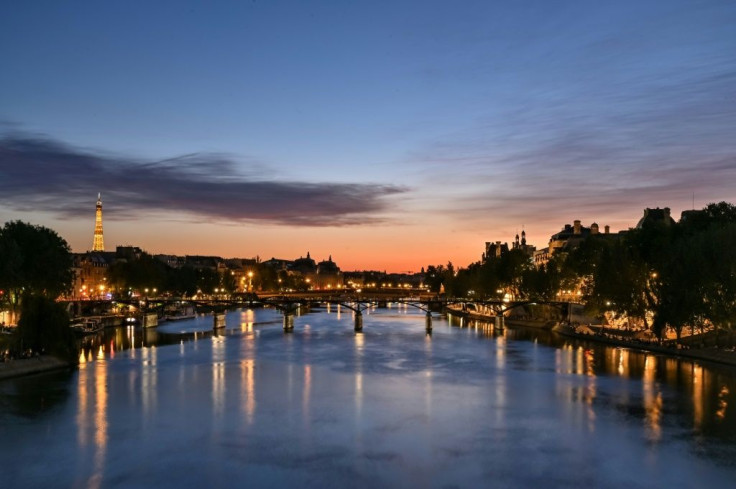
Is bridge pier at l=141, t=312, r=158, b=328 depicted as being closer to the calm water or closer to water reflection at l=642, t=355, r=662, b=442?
the calm water

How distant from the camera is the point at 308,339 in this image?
259 feet

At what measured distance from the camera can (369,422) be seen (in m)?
34.7

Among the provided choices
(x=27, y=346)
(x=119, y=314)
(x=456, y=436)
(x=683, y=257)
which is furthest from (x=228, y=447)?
(x=119, y=314)

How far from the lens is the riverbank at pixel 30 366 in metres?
45.1

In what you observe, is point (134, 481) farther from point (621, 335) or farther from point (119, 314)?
point (119, 314)

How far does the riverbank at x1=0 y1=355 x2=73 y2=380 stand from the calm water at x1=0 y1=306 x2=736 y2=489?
58.0 inches

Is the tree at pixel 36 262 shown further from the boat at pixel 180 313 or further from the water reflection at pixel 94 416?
the boat at pixel 180 313

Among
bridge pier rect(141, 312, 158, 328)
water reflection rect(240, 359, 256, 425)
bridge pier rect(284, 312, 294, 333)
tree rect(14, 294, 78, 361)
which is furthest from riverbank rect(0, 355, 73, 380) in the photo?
bridge pier rect(141, 312, 158, 328)

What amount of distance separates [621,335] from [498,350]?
12876 mm

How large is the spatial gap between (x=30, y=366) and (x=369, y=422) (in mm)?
24894

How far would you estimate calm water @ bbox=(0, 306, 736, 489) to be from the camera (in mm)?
26047

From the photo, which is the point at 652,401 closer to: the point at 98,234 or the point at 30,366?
the point at 30,366

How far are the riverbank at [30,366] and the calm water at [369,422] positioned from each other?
58.0 inches

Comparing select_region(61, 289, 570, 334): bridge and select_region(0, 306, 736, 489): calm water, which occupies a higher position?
select_region(61, 289, 570, 334): bridge
